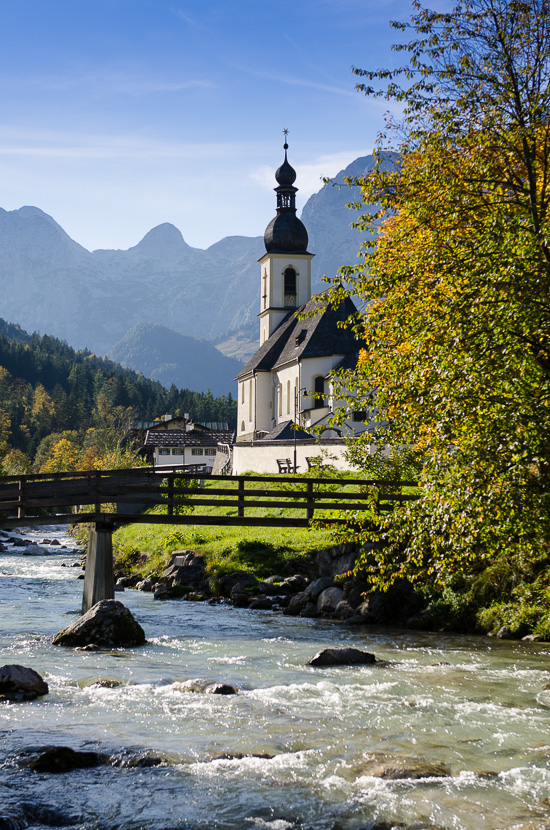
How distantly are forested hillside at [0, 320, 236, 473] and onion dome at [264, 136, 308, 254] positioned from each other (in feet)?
92.0

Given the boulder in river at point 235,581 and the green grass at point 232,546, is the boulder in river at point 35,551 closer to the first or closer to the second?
the green grass at point 232,546

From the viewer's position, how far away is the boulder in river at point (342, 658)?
45.6 ft

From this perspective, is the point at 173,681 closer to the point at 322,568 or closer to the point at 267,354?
the point at 322,568

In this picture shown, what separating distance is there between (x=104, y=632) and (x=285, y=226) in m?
73.4

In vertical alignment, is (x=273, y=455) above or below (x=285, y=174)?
below

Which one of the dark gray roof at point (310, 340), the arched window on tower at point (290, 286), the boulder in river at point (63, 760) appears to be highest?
the arched window on tower at point (290, 286)

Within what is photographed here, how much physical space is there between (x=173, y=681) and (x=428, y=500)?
5.00 metres

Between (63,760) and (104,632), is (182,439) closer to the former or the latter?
(104,632)

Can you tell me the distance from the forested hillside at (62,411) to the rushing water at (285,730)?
260ft

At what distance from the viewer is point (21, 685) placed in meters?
11.7

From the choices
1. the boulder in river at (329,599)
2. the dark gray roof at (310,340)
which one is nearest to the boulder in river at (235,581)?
the boulder in river at (329,599)

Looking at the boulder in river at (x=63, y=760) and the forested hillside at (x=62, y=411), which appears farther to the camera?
the forested hillside at (x=62, y=411)

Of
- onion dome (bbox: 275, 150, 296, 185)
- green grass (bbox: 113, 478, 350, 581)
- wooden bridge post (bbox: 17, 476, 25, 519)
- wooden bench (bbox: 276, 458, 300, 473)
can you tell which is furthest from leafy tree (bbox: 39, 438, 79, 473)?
wooden bridge post (bbox: 17, 476, 25, 519)

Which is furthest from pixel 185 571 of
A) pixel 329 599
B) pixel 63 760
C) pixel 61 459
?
pixel 61 459
